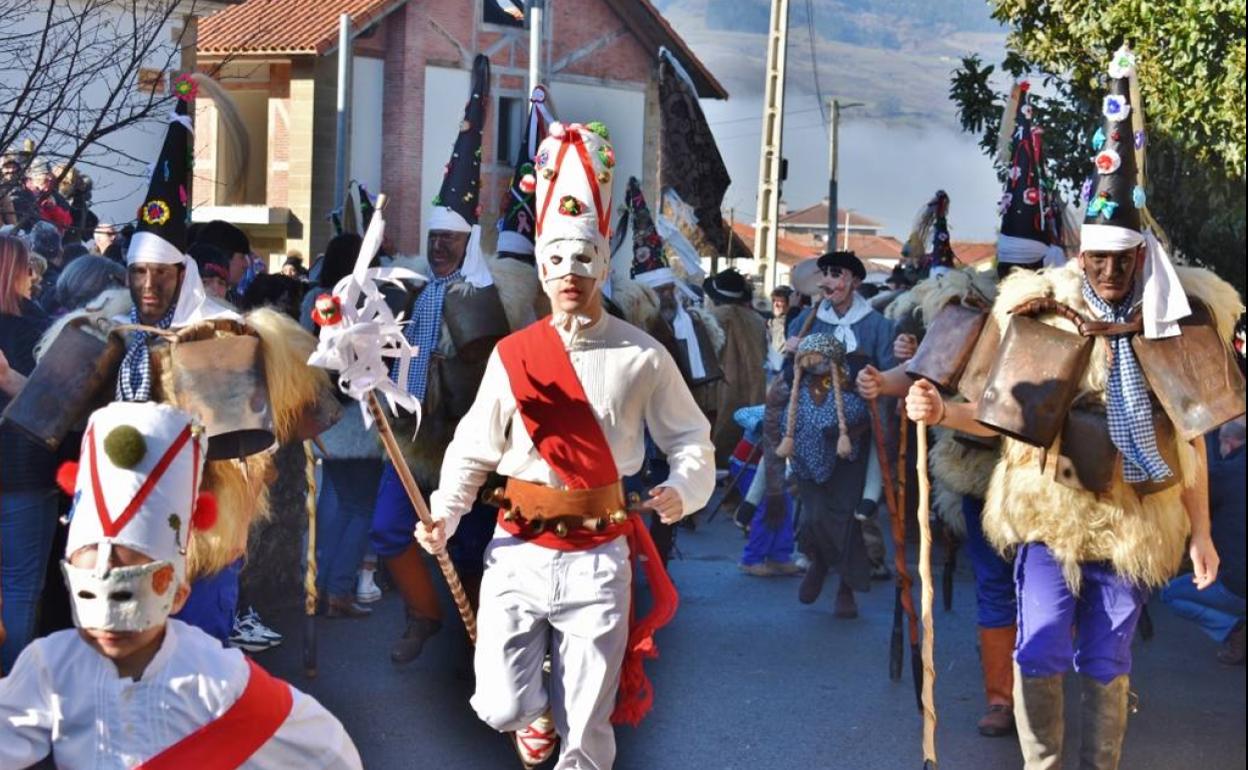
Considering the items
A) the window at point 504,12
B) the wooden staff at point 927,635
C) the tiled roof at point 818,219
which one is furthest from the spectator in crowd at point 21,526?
the tiled roof at point 818,219

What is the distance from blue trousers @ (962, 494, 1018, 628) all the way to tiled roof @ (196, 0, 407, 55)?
94.8ft

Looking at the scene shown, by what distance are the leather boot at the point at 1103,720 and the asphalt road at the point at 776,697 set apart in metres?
1.01

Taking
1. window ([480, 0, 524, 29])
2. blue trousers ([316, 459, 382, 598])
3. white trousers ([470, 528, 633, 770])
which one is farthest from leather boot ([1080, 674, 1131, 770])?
window ([480, 0, 524, 29])

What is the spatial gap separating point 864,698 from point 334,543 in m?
2.90

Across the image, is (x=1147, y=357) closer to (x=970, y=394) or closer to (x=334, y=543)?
(x=970, y=394)

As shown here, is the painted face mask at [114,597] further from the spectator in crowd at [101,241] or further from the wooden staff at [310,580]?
the spectator in crowd at [101,241]

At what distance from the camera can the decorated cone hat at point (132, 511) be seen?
423 cm

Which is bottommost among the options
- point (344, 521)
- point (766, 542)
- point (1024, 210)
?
point (766, 542)

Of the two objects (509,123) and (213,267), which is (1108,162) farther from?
(509,123)

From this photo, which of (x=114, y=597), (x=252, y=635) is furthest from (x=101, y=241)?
(x=114, y=597)

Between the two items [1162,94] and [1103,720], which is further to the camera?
[1162,94]

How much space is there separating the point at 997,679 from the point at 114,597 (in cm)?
474

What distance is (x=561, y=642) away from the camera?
6297 millimetres

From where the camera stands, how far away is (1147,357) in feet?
21.7
